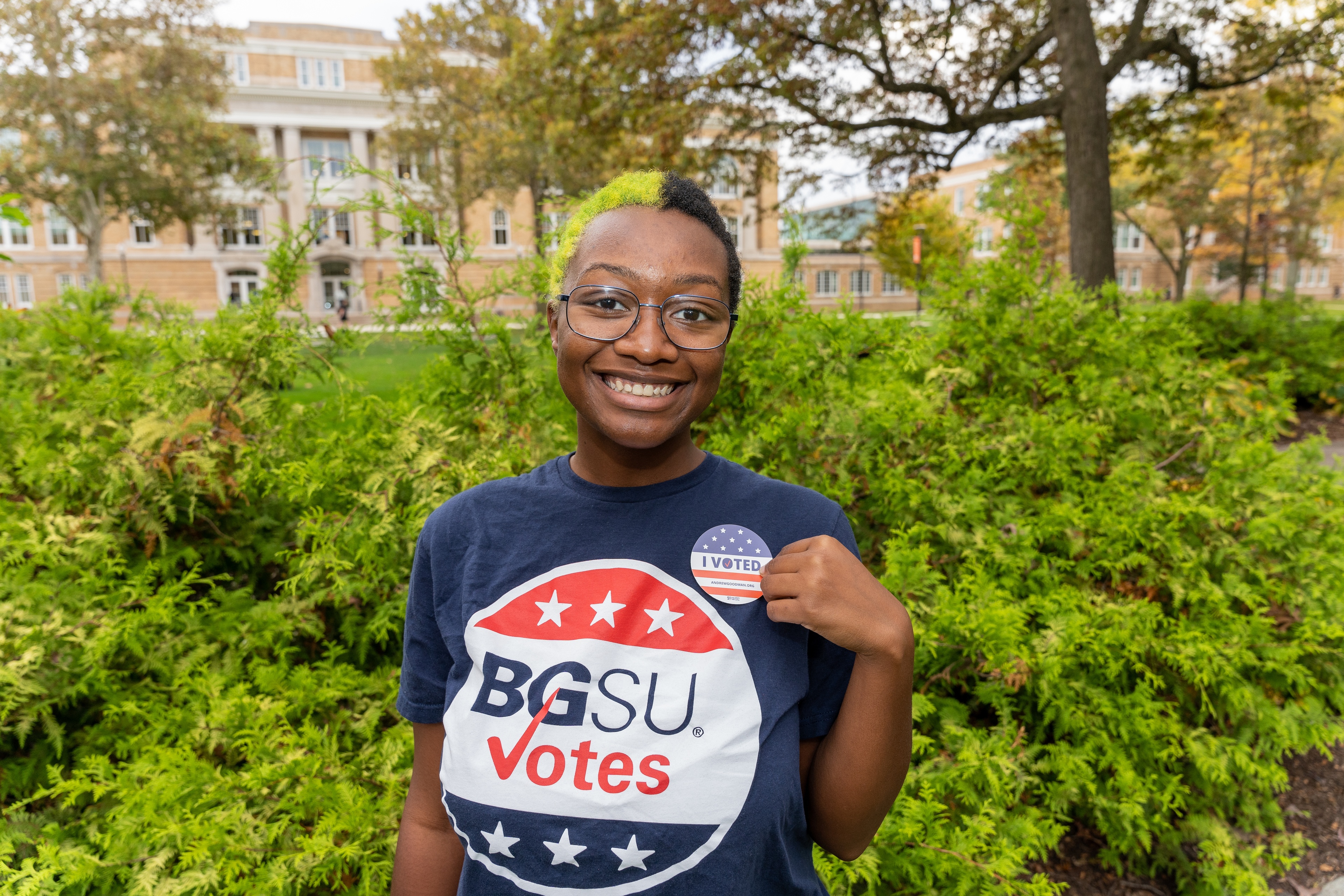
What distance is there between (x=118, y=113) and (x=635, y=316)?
25829 mm

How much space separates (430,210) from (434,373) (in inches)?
36.7

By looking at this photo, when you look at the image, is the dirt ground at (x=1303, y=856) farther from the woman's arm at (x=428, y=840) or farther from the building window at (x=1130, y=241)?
the building window at (x=1130, y=241)

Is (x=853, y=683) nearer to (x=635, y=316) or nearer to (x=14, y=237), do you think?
(x=635, y=316)

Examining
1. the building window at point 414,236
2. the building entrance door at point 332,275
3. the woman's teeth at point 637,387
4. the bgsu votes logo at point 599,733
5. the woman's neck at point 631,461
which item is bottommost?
the bgsu votes logo at point 599,733

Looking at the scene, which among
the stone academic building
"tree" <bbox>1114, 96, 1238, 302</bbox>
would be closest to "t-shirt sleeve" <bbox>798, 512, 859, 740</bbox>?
"tree" <bbox>1114, 96, 1238, 302</bbox>

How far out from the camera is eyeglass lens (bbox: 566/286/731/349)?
54.0 inches

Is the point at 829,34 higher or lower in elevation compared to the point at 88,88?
lower

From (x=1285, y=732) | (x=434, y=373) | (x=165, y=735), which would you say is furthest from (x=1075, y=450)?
(x=165, y=735)

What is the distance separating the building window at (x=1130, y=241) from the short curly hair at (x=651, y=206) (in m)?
70.7

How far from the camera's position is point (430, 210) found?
390 cm

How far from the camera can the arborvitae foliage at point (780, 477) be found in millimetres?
2283

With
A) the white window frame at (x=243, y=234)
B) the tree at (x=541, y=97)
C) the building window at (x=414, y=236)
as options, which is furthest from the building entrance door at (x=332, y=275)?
the building window at (x=414, y=236)

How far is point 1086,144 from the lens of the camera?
8.84m

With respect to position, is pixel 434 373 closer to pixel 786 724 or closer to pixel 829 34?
pixel 786 724
